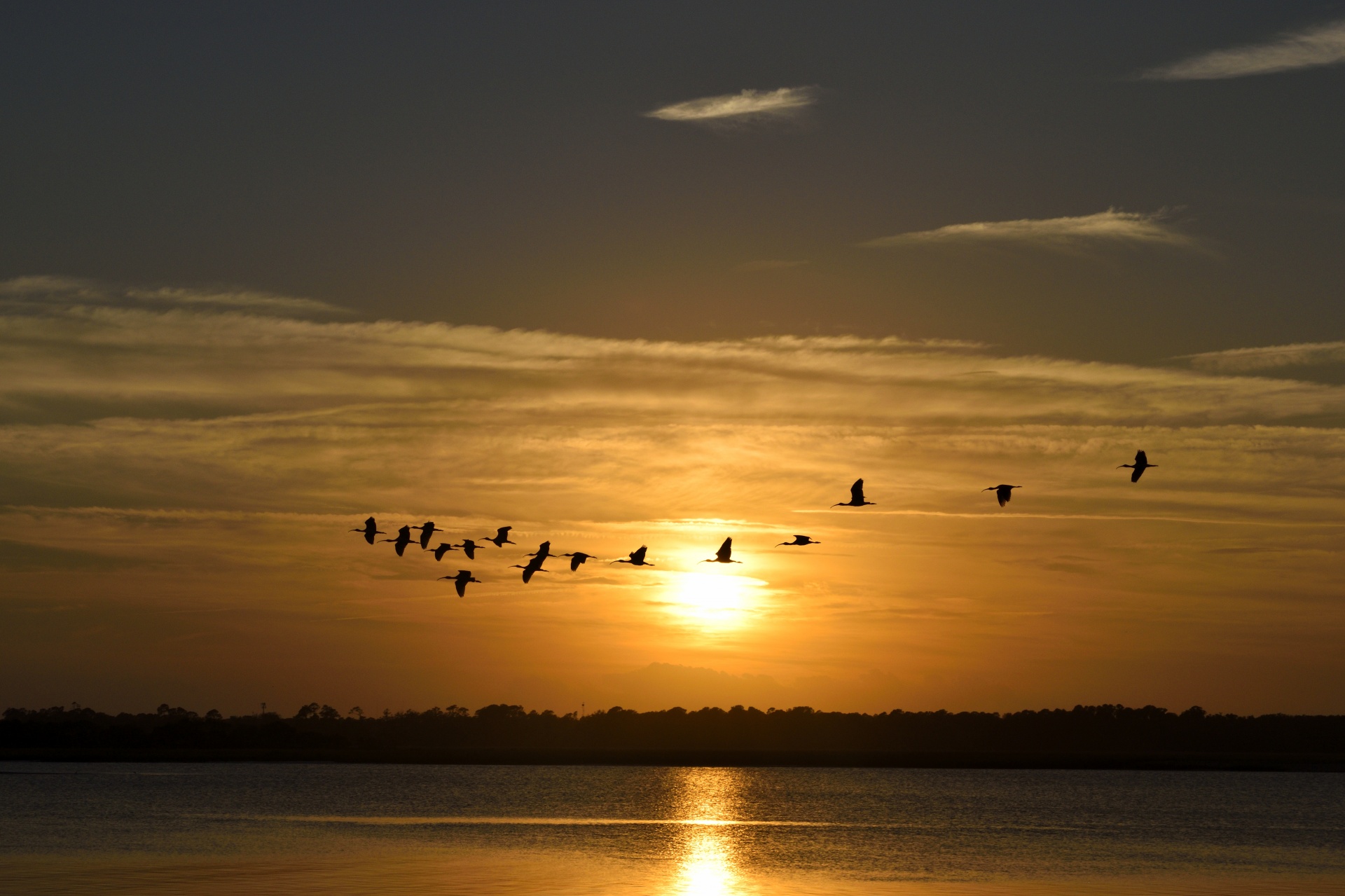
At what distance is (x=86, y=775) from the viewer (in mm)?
179875

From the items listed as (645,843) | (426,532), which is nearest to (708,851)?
(645,843)

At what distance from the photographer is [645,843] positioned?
8569 centimetres

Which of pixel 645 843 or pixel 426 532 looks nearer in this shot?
pixel 426 532

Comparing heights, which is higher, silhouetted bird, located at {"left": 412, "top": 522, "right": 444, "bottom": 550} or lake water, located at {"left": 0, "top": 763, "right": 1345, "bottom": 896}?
silhouetted bird, located at {"left": 412, "top": 522, "right": 444, "bottom": 550}

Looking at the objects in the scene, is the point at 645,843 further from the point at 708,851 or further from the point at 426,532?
the point at 426,532

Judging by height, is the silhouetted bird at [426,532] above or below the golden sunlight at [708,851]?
above

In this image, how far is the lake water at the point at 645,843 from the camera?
61656mm

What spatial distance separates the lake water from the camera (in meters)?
61.7

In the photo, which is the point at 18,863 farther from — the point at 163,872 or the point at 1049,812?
the point at 1049,812

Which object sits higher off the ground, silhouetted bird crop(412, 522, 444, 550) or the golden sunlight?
silhouetted bird crop(412, 522, 444, 550)

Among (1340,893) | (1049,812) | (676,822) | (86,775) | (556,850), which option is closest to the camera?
(1340,893)

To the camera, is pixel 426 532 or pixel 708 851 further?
pixel 708 851

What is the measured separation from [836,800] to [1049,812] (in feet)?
88.5

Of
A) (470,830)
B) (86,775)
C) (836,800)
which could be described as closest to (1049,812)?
(836,800)
